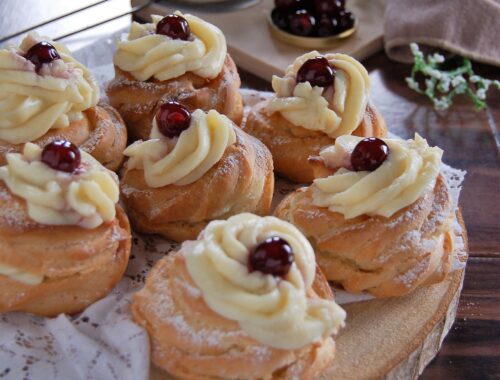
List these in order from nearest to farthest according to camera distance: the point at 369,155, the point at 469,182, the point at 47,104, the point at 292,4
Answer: the point at 369,155 < the point at 47,104 < the point at 469,182 < the point at 292,4

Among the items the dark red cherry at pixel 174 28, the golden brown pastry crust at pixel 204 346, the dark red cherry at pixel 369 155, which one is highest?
the dark red cherry at pixel 174 28

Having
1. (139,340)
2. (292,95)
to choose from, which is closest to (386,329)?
(139,340)

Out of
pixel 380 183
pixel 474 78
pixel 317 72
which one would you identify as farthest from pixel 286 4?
pixel 380 183

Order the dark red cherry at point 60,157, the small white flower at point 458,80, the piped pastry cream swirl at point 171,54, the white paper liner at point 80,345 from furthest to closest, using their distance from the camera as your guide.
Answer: the small white flower at point 458,80 → the piped pastry cream swirl at point 171,54 → the dark red cherry at point 60,157 → the white paper liner at point 80,345

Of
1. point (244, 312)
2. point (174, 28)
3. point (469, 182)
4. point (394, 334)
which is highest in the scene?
point (174, 28)

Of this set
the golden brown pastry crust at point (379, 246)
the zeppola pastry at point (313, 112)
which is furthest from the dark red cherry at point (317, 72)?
the golden brown pastry crust at point (379, 246)

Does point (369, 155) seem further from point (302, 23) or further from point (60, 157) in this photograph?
point (302, 23)

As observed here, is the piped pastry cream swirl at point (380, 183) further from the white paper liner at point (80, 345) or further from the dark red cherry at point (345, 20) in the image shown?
the dark red cherry at point (345, 20)
